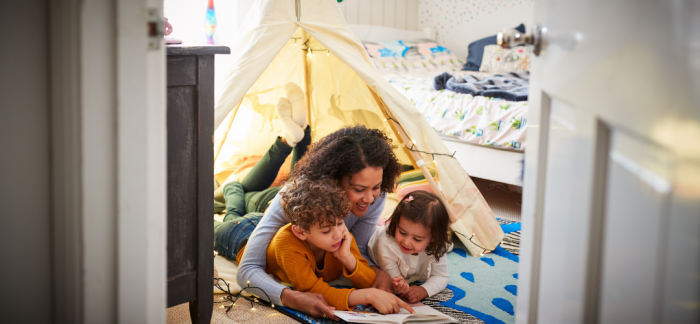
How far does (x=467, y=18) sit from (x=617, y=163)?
4334mm

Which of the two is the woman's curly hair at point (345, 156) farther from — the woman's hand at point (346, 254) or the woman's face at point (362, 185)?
the woman's hand at point (346, 254)

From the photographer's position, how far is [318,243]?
1415mm

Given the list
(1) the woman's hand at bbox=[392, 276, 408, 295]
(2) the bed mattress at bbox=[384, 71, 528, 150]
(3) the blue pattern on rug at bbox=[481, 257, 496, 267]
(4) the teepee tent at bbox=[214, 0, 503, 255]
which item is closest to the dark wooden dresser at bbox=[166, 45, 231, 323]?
(4) the teepee tent at bbox=[214, 0, 503, 255]

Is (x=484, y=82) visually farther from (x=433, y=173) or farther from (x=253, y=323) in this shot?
(x=253, y=323)

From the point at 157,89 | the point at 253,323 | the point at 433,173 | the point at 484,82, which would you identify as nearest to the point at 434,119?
the point at 484,82

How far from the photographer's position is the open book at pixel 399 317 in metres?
1.30

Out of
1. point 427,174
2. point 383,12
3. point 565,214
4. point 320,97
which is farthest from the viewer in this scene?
point 383,12

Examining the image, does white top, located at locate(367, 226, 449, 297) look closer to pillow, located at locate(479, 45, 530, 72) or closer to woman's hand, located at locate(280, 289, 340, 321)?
woman's hand, located at locate(280, 289, 340, 321)

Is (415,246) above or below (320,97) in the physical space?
below

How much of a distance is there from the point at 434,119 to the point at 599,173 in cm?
253

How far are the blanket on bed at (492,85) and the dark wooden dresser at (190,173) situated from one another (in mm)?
1898

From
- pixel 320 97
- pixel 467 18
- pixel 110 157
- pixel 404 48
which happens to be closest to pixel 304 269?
pixel 110 157

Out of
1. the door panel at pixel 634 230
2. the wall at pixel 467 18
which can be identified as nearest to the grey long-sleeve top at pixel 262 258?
the door panel at pixel 634 230

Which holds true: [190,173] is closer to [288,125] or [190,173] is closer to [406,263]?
[406,263]
